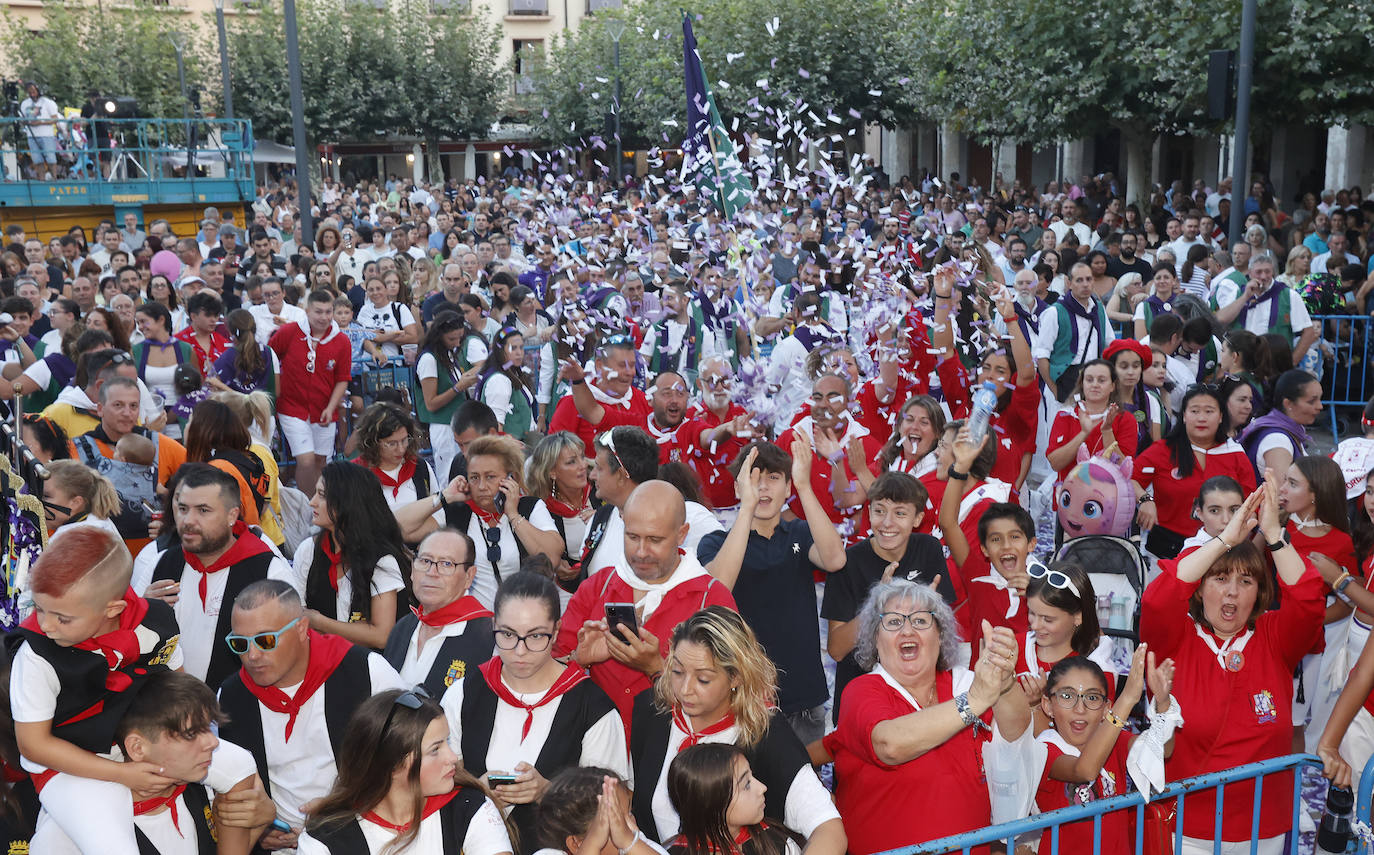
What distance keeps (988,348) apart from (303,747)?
15.8 feet

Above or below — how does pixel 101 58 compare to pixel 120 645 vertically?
above

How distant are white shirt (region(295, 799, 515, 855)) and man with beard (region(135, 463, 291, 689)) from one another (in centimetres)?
155

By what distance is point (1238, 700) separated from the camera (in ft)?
13.2

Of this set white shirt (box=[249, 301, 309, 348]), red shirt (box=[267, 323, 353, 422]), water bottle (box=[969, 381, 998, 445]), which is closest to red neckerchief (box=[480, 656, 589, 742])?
water bottle (box=[969, 381, 998, 445])

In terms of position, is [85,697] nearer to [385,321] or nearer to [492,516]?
[492,516]

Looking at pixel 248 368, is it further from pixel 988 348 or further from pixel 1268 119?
pixel 1268 119

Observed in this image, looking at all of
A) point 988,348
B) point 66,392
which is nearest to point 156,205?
point 66,392

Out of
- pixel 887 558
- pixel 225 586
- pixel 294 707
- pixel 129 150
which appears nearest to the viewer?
pixel 294 707

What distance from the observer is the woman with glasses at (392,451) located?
5.82m

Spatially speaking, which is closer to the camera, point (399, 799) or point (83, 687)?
point (399, 799)

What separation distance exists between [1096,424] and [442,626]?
3738 millimetres

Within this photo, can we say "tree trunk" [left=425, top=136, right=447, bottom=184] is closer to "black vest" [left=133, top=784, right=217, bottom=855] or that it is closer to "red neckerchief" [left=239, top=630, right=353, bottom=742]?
"red neckerchief" [left=239, top=630, right=353, bottom=742]

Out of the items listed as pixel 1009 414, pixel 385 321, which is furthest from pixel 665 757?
pixel 385 321

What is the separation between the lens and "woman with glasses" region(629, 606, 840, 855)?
3379 mm
